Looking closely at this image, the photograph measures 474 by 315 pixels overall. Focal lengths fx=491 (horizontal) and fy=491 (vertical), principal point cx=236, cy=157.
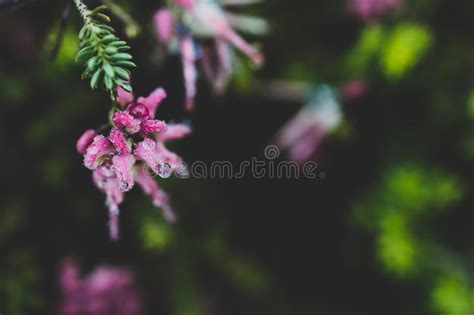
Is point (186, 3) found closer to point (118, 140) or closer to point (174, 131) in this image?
point (174, 131)

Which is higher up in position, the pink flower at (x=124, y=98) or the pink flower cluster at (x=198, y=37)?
the pink flower cluster at (x=198, y=37)

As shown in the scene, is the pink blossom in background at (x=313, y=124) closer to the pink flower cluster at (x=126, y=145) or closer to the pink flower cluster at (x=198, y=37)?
the pink flower cluster at (x=198, y=37)

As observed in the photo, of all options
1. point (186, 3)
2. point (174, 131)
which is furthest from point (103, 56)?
point (186, 3)

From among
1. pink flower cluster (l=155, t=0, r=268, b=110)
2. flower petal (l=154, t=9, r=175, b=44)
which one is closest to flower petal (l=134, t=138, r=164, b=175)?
pink flower cluster (l=155, t=0, r=268, b=110)

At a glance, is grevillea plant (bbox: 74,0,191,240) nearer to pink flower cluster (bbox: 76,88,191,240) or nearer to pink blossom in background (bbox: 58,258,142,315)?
pink flower cluster (bbox: 76,88,191,240)

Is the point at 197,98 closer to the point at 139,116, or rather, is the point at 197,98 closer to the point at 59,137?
the point at 59,137

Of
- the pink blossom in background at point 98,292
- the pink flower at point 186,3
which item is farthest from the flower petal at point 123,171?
the pink blossom in background at point 98,292

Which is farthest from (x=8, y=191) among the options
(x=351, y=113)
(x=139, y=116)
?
(x=351, y=113)
